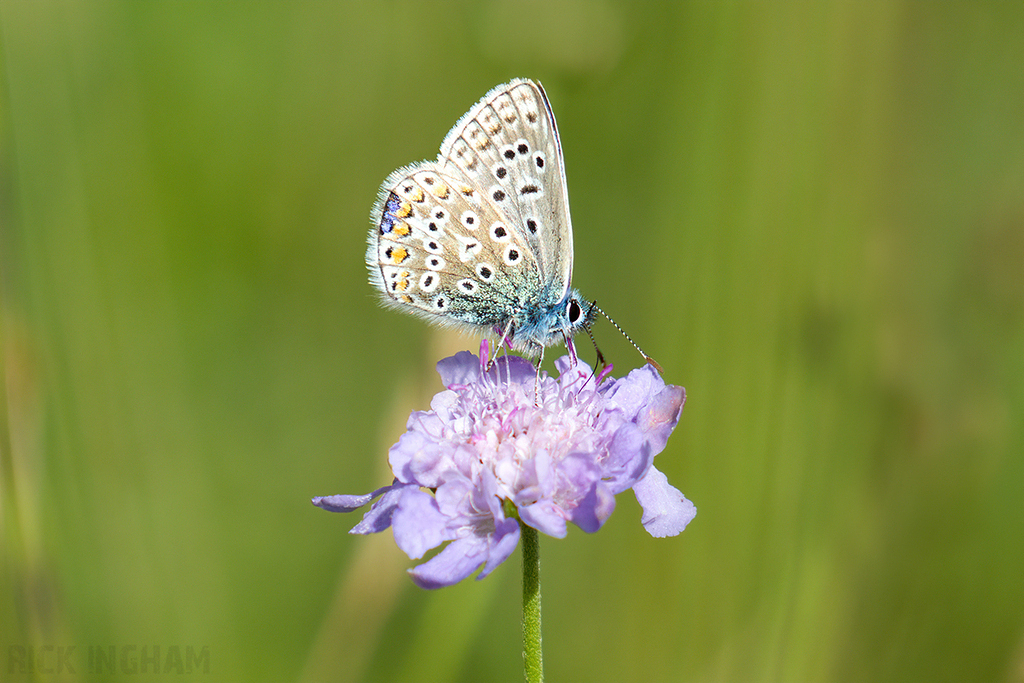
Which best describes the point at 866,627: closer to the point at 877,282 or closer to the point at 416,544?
the point at 877,282

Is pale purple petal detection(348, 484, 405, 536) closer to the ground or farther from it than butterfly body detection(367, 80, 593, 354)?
closer to the ground

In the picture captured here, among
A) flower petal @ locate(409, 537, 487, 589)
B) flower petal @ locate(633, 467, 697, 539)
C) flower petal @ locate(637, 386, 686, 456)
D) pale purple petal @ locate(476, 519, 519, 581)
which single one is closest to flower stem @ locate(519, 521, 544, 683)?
pale purple petal @ locate(476, 519, 519, 581)

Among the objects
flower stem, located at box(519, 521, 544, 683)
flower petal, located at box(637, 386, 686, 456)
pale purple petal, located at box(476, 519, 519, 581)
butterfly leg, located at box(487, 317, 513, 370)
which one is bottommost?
flower stem, located at box(519, 521, 544, 683)

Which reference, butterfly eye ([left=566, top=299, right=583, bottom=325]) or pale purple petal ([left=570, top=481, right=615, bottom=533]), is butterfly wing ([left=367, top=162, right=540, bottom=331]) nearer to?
butterfly eye ([left=566, top=299, right=583, bottom=325])

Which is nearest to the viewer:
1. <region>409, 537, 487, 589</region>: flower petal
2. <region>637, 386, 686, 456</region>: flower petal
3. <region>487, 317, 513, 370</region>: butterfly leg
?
<region>409, 537, 487, 589</region>: flower petal

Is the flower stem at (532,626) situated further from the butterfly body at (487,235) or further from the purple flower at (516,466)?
the butterfly body at (487,235)

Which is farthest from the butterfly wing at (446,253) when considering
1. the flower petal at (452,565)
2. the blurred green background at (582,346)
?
the flower petal at (452,565)

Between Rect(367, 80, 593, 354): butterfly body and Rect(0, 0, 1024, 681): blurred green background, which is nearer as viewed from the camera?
Rect(367, 80, 593, 354): butterfly body
